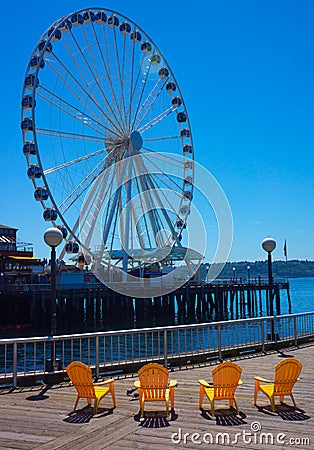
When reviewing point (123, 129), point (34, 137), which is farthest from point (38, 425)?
point (123, 129)

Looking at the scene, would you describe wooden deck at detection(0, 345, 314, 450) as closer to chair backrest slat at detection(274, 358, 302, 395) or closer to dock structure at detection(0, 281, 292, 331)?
chair backrest slat at detection(274, 358, 302, 395)

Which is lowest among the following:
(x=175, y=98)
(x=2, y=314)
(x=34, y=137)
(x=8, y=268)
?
(x=2, y=314)

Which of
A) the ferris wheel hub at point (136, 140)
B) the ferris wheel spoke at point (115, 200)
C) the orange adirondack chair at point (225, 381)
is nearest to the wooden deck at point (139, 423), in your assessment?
the orange adirondack chair at point (225, 381)

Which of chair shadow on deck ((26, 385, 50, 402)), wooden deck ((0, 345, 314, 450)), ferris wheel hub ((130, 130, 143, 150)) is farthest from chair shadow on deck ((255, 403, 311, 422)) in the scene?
ferris wheel hub ((130, 130, 143, 150))

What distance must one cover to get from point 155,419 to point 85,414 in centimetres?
94

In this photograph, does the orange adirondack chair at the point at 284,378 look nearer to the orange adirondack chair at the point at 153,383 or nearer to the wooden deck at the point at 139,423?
the wooden deck at the point at 139,423

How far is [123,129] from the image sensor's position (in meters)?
30.8

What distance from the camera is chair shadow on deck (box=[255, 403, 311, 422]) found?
6.79 meters

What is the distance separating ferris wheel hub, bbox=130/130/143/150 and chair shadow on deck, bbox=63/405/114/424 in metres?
24.6

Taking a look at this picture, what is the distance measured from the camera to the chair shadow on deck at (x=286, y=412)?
267 inches

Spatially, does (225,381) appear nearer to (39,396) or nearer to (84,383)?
(84,383)

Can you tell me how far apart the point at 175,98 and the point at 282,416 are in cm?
3052

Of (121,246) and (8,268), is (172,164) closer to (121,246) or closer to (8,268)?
(121,246)

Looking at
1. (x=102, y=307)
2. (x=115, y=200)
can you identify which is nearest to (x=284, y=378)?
(x=115, y=200)
